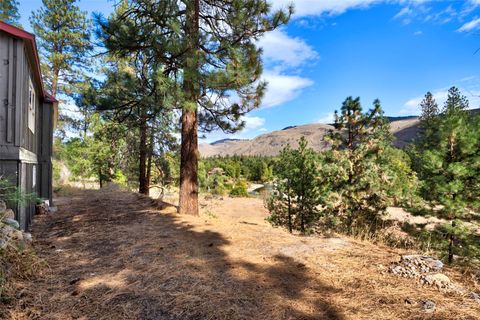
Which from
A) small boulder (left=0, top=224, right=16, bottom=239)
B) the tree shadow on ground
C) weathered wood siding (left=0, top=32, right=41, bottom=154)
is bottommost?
the tree shadow on ground

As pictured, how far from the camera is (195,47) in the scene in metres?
6.26

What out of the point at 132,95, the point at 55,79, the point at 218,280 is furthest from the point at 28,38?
the point at 55,79

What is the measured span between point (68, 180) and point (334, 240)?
17789 millimetres

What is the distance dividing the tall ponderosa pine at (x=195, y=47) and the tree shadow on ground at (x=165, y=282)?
113 inches

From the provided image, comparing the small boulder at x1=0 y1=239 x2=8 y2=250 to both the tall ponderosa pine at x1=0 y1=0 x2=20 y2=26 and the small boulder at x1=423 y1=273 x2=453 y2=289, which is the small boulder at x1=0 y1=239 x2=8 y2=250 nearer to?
the small boulder at x1=423 y1=273 x2=453 y2=289

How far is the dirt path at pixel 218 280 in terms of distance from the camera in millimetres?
2455

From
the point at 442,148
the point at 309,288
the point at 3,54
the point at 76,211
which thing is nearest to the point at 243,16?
the point at 3,54

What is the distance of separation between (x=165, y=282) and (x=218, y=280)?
1.85 feet

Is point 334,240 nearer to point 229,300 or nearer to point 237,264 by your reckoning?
point 237,264

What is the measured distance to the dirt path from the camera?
2455 millimetres

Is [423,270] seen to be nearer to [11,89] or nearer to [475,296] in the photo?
[475,296]

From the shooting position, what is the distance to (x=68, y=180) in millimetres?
17656

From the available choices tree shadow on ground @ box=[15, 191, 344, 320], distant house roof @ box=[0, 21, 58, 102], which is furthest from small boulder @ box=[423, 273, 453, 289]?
distant house roof @ box=[0, 21, 58, 102]

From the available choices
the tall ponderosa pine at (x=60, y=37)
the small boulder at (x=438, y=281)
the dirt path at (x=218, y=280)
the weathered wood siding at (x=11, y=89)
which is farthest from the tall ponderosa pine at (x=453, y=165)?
the tall ponderosa pine at (x=60, y=37)
